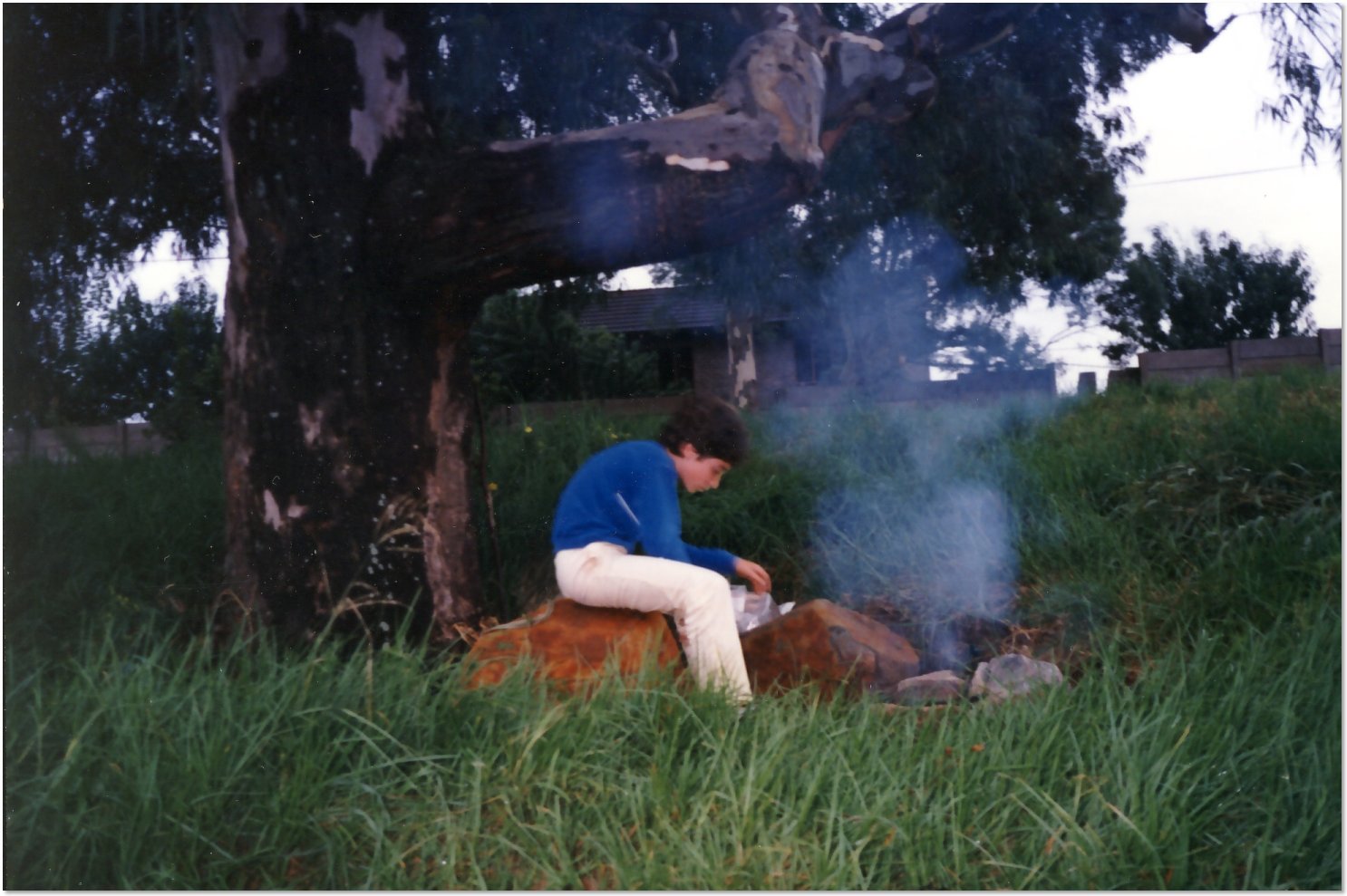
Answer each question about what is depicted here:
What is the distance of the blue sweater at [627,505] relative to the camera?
11.4 ft

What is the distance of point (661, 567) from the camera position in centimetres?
344

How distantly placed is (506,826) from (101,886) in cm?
82

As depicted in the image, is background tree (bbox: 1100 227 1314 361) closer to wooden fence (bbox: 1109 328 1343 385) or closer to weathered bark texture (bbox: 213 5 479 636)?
wooden fence (bbox: 1109 328 1343 385)

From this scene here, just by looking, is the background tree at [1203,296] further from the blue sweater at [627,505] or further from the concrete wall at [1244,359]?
the blue sweater at [627,505]

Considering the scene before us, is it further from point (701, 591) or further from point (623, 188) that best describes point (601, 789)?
point (623, 188)

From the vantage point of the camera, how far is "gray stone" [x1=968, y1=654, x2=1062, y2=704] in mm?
3354

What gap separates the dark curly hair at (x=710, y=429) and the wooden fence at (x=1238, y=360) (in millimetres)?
2046

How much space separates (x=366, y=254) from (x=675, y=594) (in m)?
1.42

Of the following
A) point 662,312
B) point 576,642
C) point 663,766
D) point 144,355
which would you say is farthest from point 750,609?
point 662,312

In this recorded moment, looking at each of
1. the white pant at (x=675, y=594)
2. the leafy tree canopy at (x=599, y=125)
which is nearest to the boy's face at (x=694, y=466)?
the white pant at (x=675, y=594)

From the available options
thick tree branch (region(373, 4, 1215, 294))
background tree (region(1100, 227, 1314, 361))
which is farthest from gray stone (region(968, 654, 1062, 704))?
thick tree branch (region(373, 4, 1215, 294))

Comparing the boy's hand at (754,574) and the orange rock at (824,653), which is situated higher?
the boy's hand at (754,574)

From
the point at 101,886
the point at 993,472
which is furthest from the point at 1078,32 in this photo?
the point at 101,886

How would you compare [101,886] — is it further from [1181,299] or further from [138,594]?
[1181,299]
